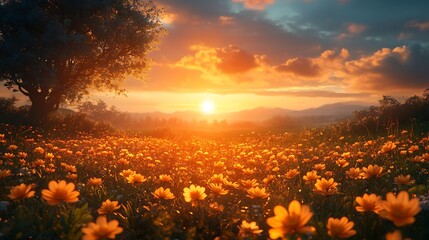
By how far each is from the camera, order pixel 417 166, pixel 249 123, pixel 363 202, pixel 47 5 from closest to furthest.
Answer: pixel 363 202, pixel 417 166, pixel 47 5, pixel 249 123

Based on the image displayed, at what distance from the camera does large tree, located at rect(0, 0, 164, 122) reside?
67.9 ft

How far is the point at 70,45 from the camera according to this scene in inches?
842

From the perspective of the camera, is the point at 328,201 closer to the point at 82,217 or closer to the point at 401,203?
the point at 401,203

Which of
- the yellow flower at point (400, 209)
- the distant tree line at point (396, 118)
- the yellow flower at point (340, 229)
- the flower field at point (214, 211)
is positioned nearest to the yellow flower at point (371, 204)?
the flower field at point (214, 211)

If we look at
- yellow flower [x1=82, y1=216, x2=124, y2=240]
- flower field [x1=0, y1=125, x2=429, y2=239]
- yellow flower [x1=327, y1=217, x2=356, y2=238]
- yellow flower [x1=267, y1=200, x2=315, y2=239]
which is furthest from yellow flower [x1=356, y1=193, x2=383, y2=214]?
yellow flower [x1=82, y1=216, x2=124, y2=240]

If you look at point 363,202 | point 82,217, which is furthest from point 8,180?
point 363,202

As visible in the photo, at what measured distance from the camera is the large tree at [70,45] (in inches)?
814

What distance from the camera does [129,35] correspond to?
24.5 meters

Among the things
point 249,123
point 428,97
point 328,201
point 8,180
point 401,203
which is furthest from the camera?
point 249,123

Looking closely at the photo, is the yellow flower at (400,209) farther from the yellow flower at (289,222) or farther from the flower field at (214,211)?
the yellow flower at (289,222)

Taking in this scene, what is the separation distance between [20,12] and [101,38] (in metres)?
4.94

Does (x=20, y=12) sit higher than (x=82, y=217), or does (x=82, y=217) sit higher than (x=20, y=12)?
(x=20, y=12)

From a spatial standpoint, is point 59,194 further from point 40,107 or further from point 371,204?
point 40,107

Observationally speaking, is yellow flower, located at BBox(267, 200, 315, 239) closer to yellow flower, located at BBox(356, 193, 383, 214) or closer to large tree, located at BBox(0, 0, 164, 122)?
yellow flower, located at BBox(356, 193, 383, 214)
